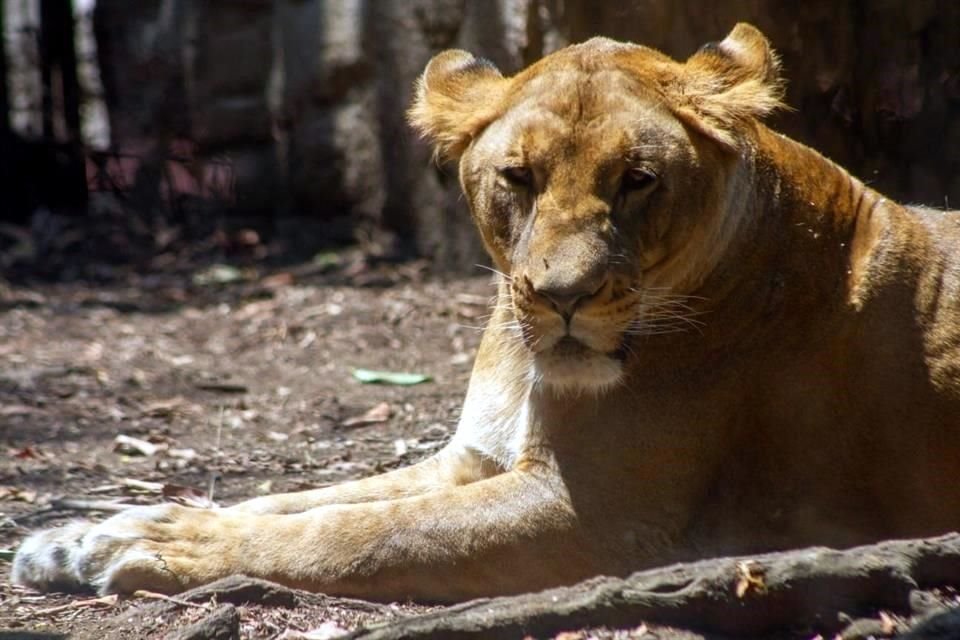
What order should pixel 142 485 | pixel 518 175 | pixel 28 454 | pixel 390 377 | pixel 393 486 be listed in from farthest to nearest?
1. pixel 390 377
2. pixel 28 454
3. pixel 142 485
4. pixel 393 486
5. pixel 518 175

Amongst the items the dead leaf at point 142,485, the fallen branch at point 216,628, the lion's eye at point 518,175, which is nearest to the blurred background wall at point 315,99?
the lion's eye at point 518,175

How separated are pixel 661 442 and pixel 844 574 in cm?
86

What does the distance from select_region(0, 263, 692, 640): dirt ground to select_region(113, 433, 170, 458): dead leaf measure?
0.4 inches

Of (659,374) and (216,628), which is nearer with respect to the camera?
(216,628)

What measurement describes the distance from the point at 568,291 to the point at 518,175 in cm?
45

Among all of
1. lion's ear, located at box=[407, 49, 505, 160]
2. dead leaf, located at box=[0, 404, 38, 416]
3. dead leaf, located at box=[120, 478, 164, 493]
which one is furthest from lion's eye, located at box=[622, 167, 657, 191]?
dead leaf, located at box=[0, 404, 38, 416]

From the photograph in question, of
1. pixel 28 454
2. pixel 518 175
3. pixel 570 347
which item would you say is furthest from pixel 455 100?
pixel 28 454

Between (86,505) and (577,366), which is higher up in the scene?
(577,366)

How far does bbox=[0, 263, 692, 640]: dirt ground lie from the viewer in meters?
3.75

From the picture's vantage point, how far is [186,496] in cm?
480

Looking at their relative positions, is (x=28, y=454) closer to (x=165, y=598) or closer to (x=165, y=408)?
(x=165, y=408)

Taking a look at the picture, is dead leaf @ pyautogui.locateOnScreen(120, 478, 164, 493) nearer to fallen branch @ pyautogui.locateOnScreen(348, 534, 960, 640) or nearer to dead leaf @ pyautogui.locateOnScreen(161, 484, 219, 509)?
dead leaf @ pyautogui.locateOnScreen(161, 484, 219, 509)

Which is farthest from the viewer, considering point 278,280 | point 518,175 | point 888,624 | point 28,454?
point 278,280

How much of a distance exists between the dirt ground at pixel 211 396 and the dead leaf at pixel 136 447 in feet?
0.03
